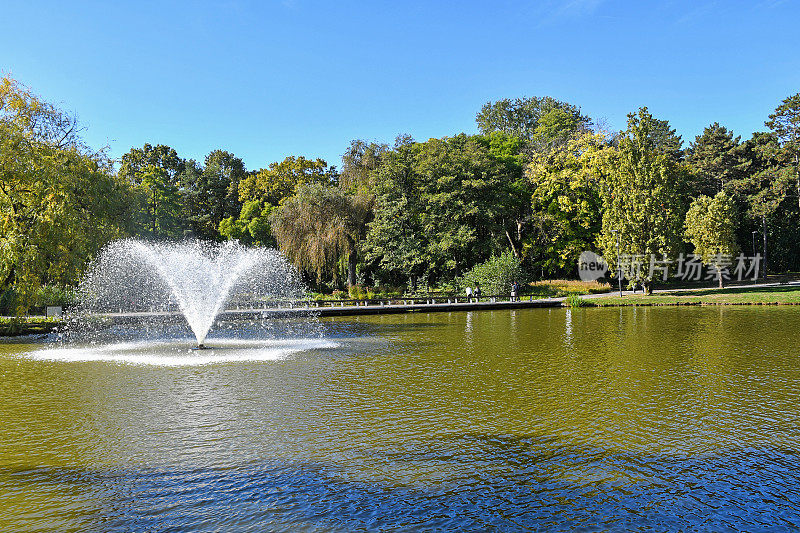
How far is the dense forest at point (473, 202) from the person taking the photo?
40.3 meters

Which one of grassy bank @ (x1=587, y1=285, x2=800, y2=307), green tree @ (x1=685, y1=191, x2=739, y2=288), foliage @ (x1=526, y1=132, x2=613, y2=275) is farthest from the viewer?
foliage @ (x1=526, y1=132, x2=613, y2=275)

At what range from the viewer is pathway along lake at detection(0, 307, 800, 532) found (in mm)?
6543

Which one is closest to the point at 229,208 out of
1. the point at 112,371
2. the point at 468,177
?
the point at 468,177

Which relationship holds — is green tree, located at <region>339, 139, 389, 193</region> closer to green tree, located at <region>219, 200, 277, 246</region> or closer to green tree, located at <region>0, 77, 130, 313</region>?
green tree, located at <region>219, 200, 277, 246</region>

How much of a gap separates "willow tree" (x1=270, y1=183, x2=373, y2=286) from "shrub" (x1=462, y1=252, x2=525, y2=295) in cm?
1191

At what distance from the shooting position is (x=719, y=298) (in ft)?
133

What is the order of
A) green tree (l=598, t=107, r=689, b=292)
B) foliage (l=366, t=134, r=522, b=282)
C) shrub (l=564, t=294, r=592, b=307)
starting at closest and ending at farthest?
shrub (l=564, t=294, r=592, b=307)
green tree (l=598, t=107, r=689, b=292)
foliage (l=366, t=134, r=522, b=282)

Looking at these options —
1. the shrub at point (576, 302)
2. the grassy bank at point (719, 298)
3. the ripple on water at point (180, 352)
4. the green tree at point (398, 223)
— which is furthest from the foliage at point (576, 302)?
the ripple on water at point (180, 352)

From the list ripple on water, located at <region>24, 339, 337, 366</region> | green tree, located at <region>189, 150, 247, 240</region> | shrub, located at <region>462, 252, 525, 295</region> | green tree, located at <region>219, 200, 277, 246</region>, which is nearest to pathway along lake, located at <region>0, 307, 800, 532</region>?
ripple on water, located at <region>24, 339, 337, 366</region>

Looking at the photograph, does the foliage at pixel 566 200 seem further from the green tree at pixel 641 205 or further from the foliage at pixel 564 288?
the green tree at pixel 641 205

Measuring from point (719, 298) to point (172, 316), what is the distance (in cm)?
3873

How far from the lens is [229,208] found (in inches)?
2913

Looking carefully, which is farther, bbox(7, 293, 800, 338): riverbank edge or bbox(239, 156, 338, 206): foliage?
bbox(239, 156, 338, 206): foliage

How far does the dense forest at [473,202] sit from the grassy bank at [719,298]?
357cm
